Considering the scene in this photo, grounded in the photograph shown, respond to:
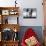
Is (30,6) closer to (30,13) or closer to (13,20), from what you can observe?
(30,13)

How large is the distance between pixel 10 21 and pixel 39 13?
103 centimetres

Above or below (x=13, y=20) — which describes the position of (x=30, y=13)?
above

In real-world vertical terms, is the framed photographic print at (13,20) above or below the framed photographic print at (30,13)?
below

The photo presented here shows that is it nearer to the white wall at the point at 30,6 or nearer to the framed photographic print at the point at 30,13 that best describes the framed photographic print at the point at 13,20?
the white wall at the point at 30,6

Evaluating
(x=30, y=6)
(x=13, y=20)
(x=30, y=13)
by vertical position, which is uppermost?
(x=30, y=6)

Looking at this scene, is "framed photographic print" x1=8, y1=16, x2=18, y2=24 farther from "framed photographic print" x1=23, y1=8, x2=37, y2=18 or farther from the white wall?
"framed photographic print" x1=23, y1=8, x2=37, y2=18

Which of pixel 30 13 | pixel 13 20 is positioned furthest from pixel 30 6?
pixel 13 20

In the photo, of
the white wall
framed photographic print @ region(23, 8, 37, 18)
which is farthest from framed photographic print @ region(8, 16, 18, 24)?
framed photographic print @ region(23, 8, 37, 18)

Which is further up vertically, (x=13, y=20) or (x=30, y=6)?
(x=30, y=6)

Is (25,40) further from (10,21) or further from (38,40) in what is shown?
(10,21)

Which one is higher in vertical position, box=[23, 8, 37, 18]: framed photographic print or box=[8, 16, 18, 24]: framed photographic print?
box=[23, 8, 37, 18]: framed photographic print

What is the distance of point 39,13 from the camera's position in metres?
5.14

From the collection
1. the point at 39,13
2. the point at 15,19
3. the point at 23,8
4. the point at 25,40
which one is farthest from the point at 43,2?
the point at 25,40

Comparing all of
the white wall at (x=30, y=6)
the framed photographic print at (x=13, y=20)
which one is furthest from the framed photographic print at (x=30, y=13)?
the framed photographic print at (x=13, y=20)
